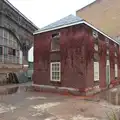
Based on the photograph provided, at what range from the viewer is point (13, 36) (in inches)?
946

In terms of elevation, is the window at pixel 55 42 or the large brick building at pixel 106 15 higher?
the large brick building at pixel 106 15

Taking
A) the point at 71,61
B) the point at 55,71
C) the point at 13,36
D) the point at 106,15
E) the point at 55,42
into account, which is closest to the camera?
the point at 71,61

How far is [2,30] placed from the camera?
70.6 ft

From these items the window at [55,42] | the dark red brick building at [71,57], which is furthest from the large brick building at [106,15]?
the window at [55,42]

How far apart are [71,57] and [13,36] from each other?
14053 millimetres

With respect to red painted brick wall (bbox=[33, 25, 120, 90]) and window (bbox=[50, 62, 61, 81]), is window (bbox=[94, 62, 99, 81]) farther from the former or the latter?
window (bbox=[50, 62, 61, 81])

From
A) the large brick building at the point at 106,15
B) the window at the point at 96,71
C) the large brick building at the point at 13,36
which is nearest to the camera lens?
the window at the point at 96,71

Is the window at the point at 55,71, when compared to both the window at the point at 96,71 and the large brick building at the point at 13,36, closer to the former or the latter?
the window at the point at 96,71

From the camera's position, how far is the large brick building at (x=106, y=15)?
24.4 meters

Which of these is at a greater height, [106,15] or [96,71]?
[106,15]

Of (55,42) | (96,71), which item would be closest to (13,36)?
(55,42)

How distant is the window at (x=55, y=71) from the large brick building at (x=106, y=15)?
1427cm

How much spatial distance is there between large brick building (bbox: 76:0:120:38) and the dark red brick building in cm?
978

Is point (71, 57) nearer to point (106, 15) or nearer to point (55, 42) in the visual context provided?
point (55, 42)
